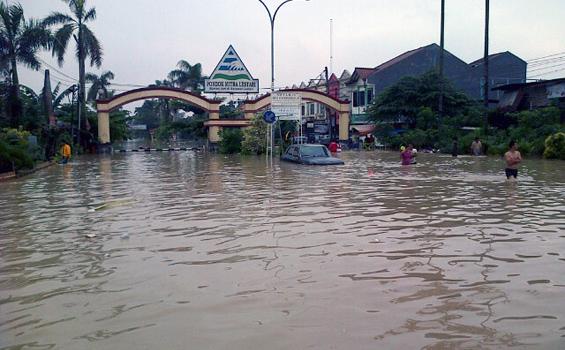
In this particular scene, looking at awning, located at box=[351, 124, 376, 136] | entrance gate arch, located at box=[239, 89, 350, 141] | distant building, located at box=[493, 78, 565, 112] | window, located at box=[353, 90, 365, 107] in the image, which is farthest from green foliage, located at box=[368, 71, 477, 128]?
window, located at box=[353, 90, 365, 107]

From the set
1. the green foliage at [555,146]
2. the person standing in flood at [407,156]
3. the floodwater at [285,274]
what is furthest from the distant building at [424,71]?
the floodwater at [285,274]

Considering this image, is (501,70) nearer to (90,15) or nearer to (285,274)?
(90,15)

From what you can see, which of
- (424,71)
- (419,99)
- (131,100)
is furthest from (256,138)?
(424,71)

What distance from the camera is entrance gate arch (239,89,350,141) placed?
49.6m

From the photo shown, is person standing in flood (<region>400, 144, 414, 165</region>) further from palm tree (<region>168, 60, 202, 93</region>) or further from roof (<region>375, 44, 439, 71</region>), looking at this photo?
palm tree (<region>168, 60, 202, 93</region>)

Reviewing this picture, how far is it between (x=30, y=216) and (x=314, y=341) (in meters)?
9.06

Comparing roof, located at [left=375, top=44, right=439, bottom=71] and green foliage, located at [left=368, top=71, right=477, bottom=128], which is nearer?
green foliage, located at [left=368, top=71, right=477, bottom=128]

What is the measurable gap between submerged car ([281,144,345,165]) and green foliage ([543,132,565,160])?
1282 centimetres

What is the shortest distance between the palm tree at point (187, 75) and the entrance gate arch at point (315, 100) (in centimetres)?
2536

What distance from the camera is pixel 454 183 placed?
58.2 feet

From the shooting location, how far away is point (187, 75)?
74.6 m

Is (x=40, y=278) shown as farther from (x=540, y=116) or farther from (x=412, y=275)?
(x=540, y=116)

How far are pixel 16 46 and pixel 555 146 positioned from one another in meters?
34.6

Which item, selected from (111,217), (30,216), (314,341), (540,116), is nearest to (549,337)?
(314,341)
